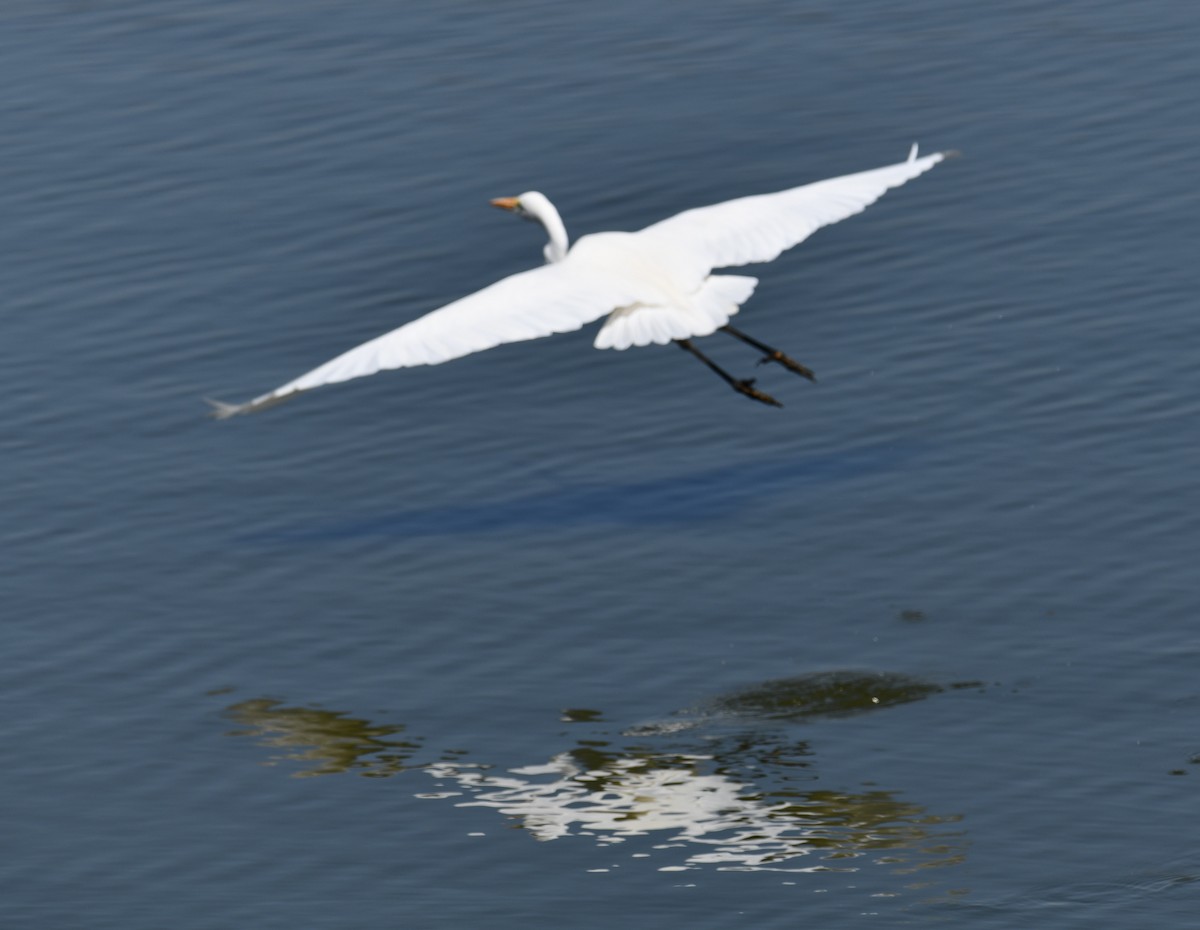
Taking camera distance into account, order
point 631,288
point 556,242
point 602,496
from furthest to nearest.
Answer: point 602,496
point 556,242
point 631,288

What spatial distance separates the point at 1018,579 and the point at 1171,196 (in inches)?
321

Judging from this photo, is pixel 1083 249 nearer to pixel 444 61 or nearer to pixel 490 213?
pixel 490 213

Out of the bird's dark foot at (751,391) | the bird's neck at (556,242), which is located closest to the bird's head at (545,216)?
the bird's neck at (556,242)

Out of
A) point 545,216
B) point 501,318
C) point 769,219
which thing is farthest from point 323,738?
point 769,219

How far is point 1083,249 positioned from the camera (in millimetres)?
23734

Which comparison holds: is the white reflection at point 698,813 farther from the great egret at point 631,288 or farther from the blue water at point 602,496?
the great egret at point 631,288

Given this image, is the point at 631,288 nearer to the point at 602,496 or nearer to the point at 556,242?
the point at 556,242

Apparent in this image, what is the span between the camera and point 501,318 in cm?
1730

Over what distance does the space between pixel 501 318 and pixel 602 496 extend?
117 inches

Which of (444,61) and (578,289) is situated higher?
(444,61)

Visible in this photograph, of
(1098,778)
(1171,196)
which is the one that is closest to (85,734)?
(1098,778)

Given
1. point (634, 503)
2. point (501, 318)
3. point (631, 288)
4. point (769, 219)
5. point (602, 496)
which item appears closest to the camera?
point (501, 318)

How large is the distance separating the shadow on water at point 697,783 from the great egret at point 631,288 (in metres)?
A: 2.41

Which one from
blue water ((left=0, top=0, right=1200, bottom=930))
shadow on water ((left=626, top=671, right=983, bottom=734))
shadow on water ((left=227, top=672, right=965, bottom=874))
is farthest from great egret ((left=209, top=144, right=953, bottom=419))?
shadow on water ((left=626, top=671, right=983, bottom=734))
